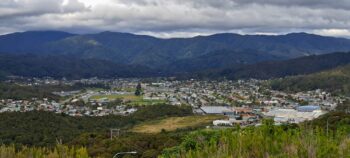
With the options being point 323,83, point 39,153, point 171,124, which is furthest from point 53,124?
point 323,83

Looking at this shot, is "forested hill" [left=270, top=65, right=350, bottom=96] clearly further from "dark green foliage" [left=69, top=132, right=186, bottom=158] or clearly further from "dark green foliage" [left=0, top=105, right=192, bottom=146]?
"dark green foliage" [left=69, top=132, right=186, bottom=158]

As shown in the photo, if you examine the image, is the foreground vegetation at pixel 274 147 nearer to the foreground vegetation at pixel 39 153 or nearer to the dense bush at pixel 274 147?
the dense bush at pixel 274 147

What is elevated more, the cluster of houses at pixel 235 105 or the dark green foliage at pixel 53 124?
the dark green foliage at pixel 53 124

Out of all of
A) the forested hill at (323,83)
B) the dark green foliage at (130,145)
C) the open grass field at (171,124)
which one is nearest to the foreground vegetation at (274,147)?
the dark green foliage at (130,145)

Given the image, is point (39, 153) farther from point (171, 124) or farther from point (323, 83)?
point (323, 83)

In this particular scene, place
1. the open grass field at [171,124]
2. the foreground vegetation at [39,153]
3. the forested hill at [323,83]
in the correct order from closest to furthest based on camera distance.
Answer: the foreground vegetation at [39,153] → the open grass field at [171,124] → the forested hill at [323,83]

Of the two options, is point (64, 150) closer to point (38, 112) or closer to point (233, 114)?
point (38, 112)
